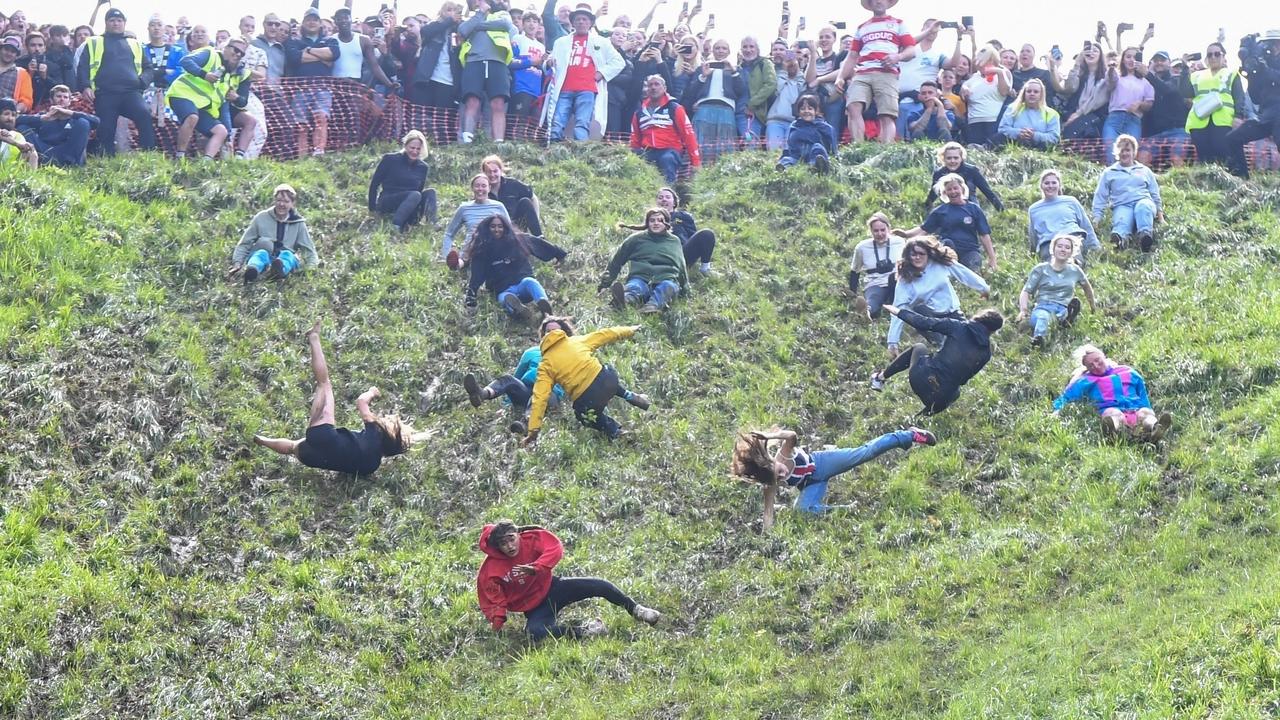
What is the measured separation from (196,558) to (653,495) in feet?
14.4

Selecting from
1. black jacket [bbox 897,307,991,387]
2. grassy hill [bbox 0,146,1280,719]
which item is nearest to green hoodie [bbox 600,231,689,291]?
grassy hill [bbox 0,146,1280,719]

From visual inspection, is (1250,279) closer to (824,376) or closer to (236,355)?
(824,376)

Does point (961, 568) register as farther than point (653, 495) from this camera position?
No

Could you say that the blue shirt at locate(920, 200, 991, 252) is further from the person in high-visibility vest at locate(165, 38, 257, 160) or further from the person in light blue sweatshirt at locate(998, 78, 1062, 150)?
the person in high-visibility vest at locate(165, 38, 257, 160)

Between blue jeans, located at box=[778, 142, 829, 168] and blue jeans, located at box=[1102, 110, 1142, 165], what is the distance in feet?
15.2

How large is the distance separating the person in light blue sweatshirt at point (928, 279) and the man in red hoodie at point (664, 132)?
6.80 meters

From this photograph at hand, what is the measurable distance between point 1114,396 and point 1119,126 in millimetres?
9450

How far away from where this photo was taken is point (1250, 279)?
1723 cm

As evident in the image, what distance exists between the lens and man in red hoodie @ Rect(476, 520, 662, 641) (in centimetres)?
1170

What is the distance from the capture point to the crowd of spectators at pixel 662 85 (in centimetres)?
2050

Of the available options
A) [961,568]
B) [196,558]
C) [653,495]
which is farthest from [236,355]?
[961,568]

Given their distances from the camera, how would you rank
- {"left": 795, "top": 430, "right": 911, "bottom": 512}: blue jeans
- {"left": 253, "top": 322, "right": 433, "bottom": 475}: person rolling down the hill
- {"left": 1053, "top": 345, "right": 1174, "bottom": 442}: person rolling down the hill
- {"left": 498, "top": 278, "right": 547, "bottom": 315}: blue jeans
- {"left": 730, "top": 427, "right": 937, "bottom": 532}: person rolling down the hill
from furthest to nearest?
{"left": 498, "top": 278, "right": 547, "bottom": 315}: blue jeans → {"left": 253, "top": 322, "right": 433, "bottom": 475}: person rolling down the hill → {"left": 1053, "top": 345, "right": 1174, "bottom": 442}: person rolling down the hill → {"left": 795, "top": 430, "right": 911, "bottom": 512}: blue jeans → {"left": 730, "top": 427, "right": 937, "bottom": 532}: person rolling down the hill

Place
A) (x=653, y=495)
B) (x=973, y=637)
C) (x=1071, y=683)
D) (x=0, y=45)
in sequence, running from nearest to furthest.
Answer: (x=1071, y=683)
(x=973, y=637)
(x=653, y=495)
(x=0, y=45)

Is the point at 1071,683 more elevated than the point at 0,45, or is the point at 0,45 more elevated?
the point at 0,45
